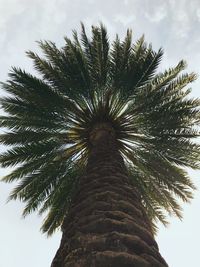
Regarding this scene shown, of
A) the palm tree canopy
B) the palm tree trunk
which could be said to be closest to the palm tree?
the palm tree canopy

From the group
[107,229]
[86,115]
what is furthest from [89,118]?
[107,229]

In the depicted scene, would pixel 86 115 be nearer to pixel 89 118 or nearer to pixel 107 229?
pixel 89 118

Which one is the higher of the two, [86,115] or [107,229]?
[86,115]

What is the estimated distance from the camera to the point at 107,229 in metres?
5.57

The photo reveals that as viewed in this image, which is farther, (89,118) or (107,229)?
(89,118)

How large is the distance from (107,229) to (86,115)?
24.3ft

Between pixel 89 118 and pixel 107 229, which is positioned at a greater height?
pixel 89 118

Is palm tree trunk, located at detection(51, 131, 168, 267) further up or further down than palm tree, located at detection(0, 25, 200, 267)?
further down

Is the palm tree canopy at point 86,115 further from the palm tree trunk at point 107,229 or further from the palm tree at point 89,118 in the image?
the palm tree trunk at point 107,229

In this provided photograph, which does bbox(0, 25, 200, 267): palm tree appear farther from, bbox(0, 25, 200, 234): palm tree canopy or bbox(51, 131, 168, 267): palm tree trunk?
bbox(51, 131, 168, 267): palm tree trunk

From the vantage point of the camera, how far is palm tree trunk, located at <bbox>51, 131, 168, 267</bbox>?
4875mm

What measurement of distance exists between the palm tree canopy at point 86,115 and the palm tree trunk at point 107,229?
453cm

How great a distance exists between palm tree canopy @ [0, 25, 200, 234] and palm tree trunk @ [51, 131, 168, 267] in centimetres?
453

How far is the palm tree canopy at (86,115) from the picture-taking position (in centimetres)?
1246
